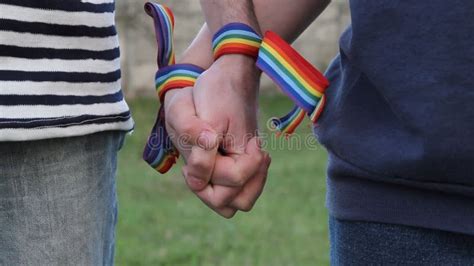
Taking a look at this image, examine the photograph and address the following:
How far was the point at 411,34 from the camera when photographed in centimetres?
120

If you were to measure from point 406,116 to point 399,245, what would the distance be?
188mm

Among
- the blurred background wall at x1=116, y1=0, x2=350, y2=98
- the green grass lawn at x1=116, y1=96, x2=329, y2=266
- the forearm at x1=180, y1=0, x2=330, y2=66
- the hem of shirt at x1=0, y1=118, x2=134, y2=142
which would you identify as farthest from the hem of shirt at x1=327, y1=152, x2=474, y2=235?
the blurred background wall at x1=116, y1=0, x2=350, y2=98

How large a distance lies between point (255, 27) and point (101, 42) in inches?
9.8

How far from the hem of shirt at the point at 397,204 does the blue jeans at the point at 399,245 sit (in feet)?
0.05

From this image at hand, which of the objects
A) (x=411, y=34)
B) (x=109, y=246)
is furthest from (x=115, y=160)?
(x=411, y=34)

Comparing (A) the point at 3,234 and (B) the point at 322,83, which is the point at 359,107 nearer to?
(B) the point at 322,83

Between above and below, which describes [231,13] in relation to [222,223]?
above

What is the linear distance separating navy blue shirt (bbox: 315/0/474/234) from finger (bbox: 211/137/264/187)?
0.11m

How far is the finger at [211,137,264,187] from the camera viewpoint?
1.26m

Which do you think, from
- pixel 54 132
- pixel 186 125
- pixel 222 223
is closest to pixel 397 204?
pixel 186 125

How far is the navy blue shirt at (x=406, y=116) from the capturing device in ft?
3.79

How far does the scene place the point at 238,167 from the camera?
126 cm

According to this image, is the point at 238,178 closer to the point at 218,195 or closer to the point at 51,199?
the point at 218,195

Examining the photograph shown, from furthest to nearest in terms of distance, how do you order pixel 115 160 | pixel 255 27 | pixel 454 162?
1. pixel 115 160
2. pixel 255 27
3. pixel 454 162
